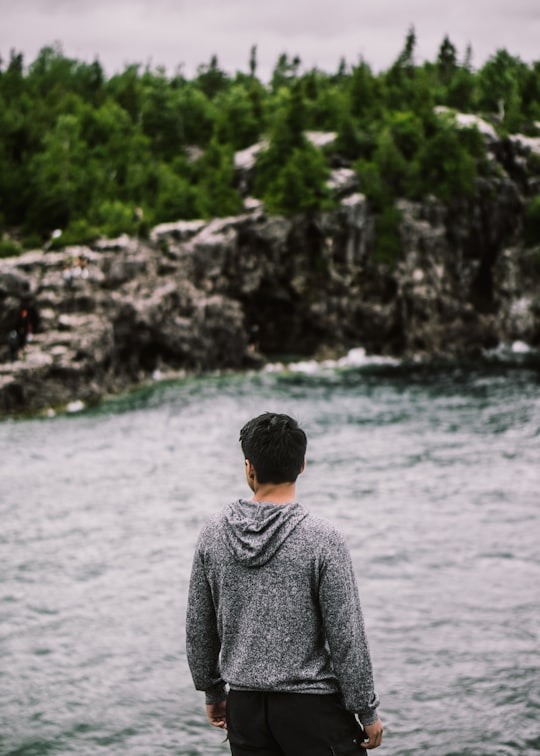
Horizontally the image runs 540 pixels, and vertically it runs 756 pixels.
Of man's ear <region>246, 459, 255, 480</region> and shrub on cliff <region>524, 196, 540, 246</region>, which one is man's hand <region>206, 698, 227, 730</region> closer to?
man's ear <region>246, 459, 255, 480</region>

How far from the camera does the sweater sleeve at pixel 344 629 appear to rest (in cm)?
457

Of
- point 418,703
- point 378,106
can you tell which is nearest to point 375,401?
point 418,703

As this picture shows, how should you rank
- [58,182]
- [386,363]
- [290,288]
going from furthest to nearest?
[290,288] < [58,182] < [386,363]

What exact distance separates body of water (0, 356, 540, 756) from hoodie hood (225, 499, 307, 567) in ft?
23.7

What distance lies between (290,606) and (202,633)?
70 centimetres

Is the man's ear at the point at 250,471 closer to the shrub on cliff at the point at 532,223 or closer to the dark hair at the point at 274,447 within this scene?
the dark hair at the point at 274,447

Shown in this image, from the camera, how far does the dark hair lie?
15.6ft

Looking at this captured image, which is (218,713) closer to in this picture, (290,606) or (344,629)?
(290,606)

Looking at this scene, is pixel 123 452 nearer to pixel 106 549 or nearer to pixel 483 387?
pixel 106 549

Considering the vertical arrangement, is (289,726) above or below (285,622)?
below

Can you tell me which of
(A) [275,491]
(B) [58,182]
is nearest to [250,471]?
(A) [275,491]

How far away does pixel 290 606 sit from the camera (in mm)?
4637

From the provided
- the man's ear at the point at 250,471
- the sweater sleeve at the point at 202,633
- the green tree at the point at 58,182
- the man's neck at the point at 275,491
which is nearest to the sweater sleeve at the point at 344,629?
the man's neck at the point at 275,491

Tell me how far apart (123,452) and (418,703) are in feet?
69.0
